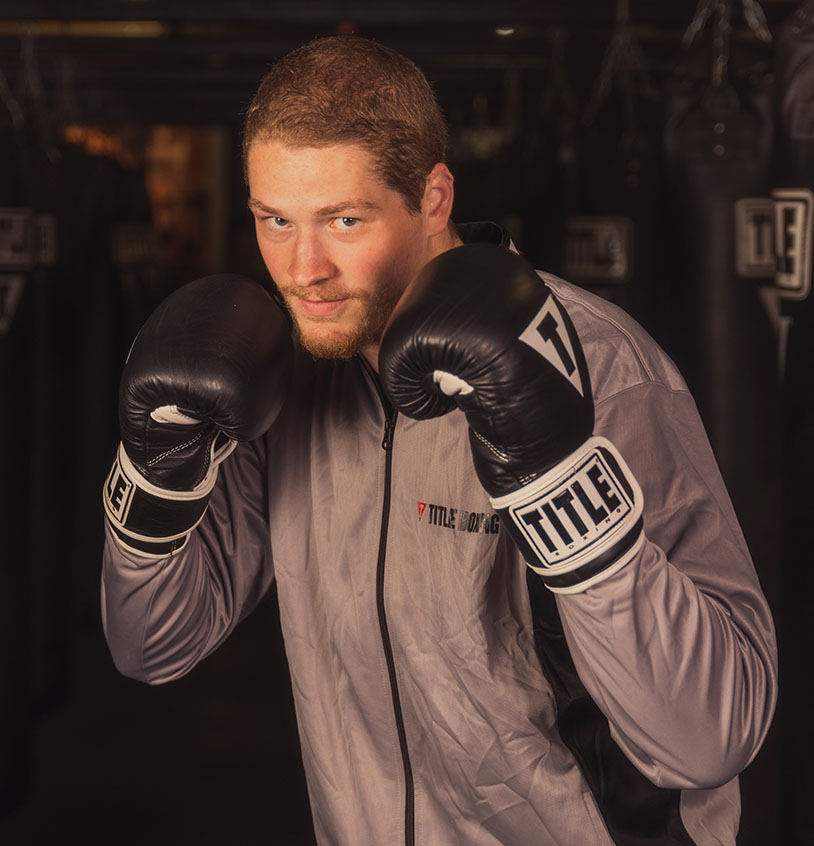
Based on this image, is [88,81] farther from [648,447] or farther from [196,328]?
[648,447]

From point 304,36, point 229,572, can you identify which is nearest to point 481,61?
point 304,36

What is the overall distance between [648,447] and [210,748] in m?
2.66

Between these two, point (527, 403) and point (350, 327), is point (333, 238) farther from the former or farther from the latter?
point (527, 403)

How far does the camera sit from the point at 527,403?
105 cm

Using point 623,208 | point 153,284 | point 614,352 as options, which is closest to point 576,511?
point 614,352

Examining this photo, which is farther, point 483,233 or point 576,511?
point 483,233

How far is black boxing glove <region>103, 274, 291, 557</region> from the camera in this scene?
1.23 m

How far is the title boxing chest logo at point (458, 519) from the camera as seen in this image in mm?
1271

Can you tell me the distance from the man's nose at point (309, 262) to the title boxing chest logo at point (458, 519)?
30 centimetres

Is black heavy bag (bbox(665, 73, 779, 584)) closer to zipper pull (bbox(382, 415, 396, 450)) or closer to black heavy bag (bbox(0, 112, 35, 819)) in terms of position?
zipper pull (bbox(382, 415, 396, 450))

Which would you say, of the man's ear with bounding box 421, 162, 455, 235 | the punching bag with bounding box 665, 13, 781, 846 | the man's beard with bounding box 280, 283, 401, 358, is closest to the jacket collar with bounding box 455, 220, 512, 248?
the man's ear with bounding box 421, 162, 455, 235

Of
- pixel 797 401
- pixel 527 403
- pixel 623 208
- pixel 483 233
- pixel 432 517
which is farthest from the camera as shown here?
pixel 623 208

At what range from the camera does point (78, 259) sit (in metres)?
3.96

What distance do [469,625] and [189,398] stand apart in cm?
41
